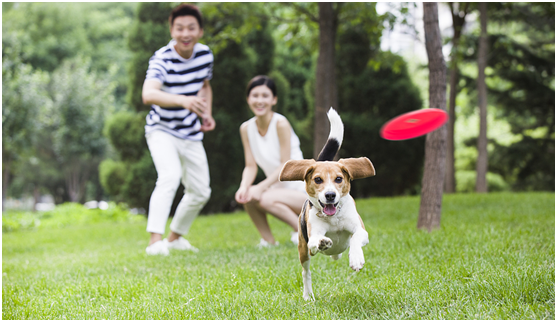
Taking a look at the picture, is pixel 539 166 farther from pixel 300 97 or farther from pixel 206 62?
pixel 206 62

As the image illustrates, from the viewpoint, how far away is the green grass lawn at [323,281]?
2402 mm

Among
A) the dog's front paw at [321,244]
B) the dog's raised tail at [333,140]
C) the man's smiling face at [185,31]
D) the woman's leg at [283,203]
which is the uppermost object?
the man's smiling face at [185,31]

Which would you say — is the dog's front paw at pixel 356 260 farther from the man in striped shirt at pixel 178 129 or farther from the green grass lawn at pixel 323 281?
the man in striped shirt at pixel 178 129

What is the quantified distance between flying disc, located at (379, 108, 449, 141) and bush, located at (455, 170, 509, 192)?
12755 millimetres

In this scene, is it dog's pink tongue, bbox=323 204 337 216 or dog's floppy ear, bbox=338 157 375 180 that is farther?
dog's floppy ear, bbox=338 157 375 180

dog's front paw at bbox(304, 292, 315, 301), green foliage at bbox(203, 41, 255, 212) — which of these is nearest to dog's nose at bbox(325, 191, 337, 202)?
dog's front paw at bbox(304, 292, 315, 301)

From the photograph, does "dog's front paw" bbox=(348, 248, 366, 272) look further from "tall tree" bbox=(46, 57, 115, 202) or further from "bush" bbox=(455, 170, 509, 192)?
"tall tree" bbox=(46, 57, 115, 202)

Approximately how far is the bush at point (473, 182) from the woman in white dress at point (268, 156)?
11.3 meters

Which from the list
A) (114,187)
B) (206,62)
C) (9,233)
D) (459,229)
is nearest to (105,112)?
(114,187)

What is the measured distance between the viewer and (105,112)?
2092cm

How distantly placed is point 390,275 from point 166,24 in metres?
9.73

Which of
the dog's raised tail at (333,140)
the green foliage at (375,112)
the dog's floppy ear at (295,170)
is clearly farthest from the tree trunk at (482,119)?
the dog's floppy ear at (295,170)

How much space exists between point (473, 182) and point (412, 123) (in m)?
13.0

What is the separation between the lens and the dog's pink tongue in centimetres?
203
